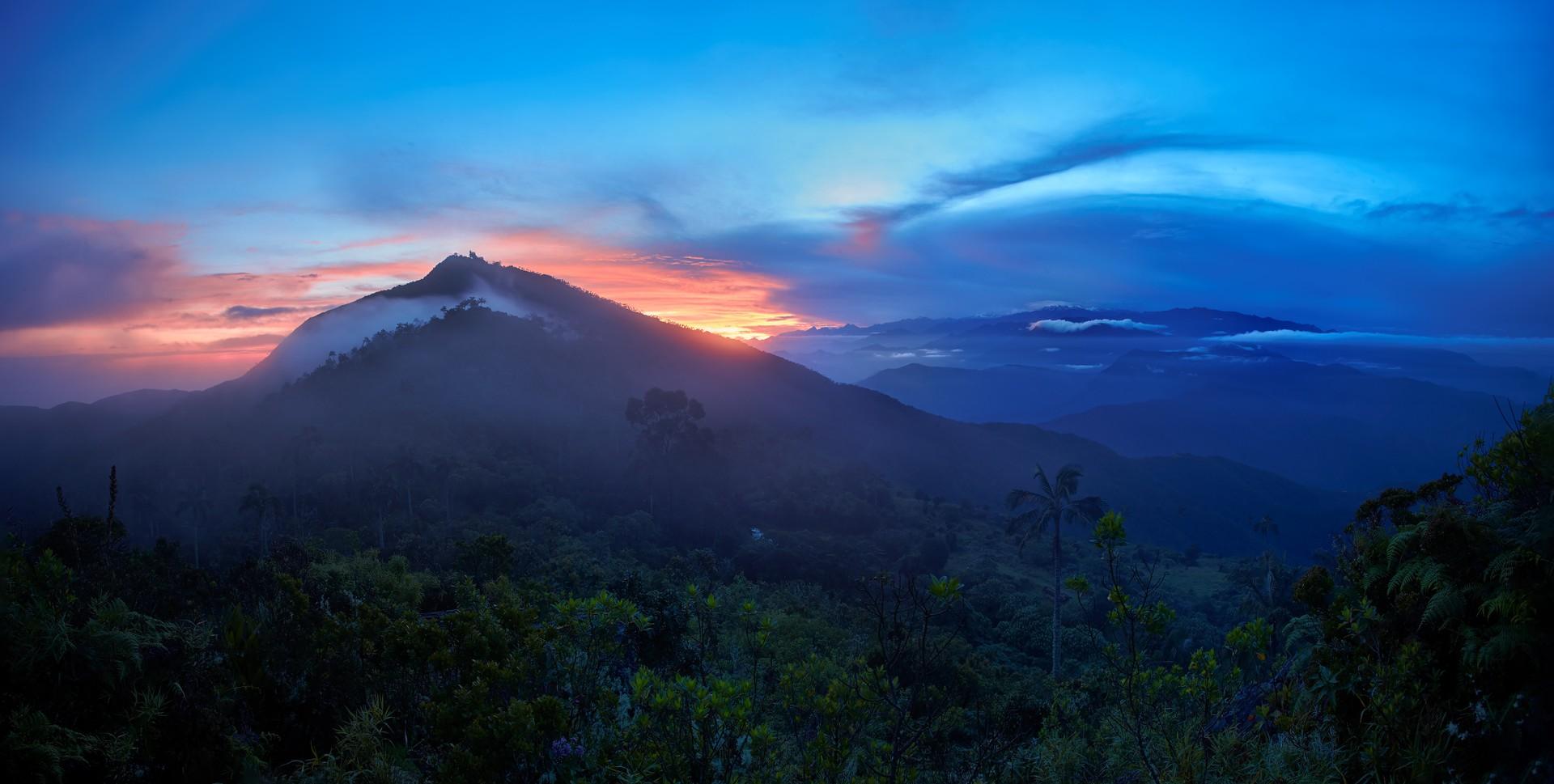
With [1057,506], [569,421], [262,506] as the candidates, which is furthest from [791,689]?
[569,421]

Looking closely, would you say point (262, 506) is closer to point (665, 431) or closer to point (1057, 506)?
point (665, 431)

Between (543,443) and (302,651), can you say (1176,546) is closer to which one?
(543,443)

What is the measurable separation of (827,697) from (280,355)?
12062cm

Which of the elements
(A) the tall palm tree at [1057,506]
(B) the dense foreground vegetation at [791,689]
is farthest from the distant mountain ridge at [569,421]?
(B) the dense foreground vegetation at [791,689]

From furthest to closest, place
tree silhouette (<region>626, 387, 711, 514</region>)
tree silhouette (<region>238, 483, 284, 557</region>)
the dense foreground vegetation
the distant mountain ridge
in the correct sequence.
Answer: the distant mountain ridge, tree silhouette (<region>626, 387, 711, 514</region>), tree silhouette (<region>238, 483, 284, 557</region>), the dense foreground vegetation

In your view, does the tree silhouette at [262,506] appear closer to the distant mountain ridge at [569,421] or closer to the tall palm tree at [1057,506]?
the distant mountain ridge at [569,421]

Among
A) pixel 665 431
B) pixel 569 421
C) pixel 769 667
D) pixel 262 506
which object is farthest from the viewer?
pixel 569 421

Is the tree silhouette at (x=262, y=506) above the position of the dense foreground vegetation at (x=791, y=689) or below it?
below

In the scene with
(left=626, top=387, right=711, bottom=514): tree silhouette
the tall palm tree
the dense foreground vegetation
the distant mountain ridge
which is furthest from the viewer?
the distant mountain ridge

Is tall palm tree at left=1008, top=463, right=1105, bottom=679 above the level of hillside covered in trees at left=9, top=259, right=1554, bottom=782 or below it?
below

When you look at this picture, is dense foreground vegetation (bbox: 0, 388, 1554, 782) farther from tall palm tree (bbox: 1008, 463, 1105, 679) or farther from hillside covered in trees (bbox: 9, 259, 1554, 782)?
tall palm tree (bbox: 1008, 463, 1105, 679)

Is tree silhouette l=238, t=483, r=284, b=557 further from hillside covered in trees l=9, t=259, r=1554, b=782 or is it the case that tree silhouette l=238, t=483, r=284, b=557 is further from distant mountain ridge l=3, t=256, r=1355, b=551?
hillside covered in trees l=9, t=259, r=1554, b=782

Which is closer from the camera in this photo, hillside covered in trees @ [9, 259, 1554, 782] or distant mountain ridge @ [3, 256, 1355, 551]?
hillside covered in trees @ [9, 259, 1554, 782]

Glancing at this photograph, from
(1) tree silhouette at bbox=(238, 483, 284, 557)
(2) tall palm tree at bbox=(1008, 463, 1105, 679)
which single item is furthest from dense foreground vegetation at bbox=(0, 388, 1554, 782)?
(1) tree silhouette at bbox=(238, 483, 284, 557)
